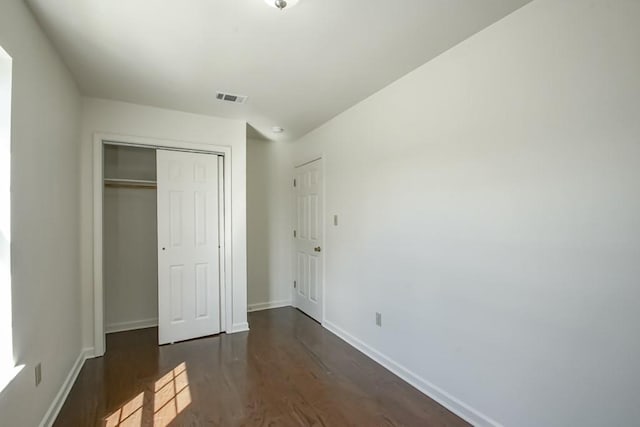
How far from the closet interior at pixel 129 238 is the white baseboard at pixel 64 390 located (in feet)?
2.46

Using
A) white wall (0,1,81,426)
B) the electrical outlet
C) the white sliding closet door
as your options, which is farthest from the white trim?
the electrical outlet

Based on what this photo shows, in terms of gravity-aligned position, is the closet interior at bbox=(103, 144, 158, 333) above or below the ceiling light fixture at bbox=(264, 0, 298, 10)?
below

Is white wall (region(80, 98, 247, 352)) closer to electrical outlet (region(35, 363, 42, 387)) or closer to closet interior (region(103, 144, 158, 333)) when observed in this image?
closet interior (region(103, 144, 158, 333))

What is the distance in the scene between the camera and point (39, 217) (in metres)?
1.82

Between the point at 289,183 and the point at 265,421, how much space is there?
3130mm

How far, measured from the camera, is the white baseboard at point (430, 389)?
1.87 meters

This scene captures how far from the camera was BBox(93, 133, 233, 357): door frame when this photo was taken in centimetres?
284

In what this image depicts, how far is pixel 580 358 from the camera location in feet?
4.68

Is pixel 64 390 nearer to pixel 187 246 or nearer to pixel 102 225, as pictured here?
pixel 102 225

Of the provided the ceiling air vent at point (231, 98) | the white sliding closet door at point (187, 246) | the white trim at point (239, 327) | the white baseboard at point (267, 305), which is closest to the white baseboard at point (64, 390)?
the white sliding closet door at point (187, 246)

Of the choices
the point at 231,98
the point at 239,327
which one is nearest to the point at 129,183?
the point at 231,98

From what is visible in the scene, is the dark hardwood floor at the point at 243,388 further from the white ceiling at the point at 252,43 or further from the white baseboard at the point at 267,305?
the white ceiling at the point at 252,43

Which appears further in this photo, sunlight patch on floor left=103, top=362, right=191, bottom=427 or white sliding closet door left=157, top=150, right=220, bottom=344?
white sliding closet door left=157, top=150, right=220, bottom=344

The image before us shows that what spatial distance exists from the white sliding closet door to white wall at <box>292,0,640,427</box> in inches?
77.0
